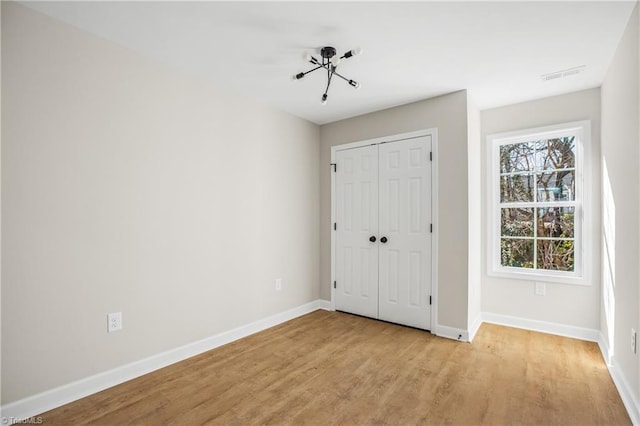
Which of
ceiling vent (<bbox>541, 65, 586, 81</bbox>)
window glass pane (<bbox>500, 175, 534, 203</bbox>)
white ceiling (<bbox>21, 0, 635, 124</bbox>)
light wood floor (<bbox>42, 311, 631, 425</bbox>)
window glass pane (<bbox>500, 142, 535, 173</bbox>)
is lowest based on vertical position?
light wood floor (<bbox>42, 311, 631, 425</bbox>)

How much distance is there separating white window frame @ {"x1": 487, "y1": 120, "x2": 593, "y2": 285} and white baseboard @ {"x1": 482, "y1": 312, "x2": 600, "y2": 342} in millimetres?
460

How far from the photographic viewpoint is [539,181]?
11.5ft

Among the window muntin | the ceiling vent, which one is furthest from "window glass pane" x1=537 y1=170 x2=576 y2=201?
the ceiling vent

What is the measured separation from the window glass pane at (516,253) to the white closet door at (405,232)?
3.40 ft

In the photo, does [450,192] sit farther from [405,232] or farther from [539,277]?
A: [539,277]

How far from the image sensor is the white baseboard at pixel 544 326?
10.3 feet

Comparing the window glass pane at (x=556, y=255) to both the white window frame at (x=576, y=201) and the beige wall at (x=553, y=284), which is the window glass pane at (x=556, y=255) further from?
the beige wall at (x=553, y=284)

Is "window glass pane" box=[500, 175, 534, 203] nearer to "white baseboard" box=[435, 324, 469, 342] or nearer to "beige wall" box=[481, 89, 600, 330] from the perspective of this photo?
"beige wall" box=[481, 89, 600, 330]

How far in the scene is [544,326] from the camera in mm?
3359

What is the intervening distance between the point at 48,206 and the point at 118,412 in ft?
4.54

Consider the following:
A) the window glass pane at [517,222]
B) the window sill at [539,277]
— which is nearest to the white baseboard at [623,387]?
the window sill at [539,277]

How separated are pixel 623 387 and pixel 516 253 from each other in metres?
1.67

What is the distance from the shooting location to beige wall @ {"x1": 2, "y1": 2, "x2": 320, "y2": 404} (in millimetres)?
1923

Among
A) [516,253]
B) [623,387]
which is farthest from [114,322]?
[516,253]
